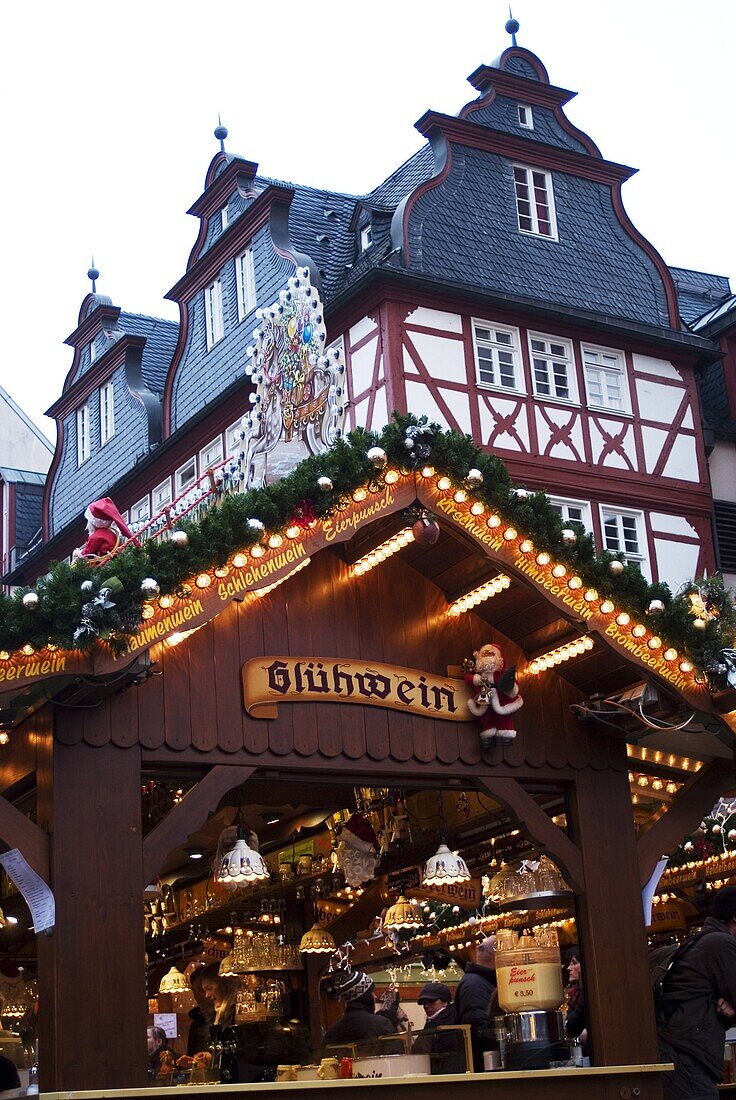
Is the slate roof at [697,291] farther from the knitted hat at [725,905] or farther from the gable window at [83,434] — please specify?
the knitted hat at [725,905]

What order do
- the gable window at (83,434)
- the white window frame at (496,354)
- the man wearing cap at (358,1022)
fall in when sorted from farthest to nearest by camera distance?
the gable window at (83,434), the white window frame at (496,354), the man wearing cap at (358,1022)

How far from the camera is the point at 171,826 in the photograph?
10.1 metres

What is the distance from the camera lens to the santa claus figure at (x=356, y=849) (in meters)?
13.5

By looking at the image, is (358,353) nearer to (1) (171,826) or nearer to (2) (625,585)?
(2) (625,585)

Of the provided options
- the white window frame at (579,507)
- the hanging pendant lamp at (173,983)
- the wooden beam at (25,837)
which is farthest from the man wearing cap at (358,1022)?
the white window frame at (579,507)

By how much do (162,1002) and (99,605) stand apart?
1006 cm

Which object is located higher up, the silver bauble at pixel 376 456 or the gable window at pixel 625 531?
the gable window at pixel 625 531

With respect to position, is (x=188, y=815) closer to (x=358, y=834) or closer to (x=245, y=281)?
(x=358, y=834)

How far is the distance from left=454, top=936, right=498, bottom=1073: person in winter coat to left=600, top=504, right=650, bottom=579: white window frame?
12071mm

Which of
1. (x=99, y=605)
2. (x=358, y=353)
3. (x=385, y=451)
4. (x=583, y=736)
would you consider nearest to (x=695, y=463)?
(x=358, y=353)

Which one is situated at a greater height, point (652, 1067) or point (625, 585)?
point (625, 585)

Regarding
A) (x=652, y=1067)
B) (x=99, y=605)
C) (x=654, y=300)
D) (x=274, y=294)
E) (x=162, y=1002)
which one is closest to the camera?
(x=99, y=605)

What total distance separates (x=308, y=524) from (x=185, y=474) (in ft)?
55.5

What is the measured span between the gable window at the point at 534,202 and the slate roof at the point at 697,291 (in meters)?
4.56
